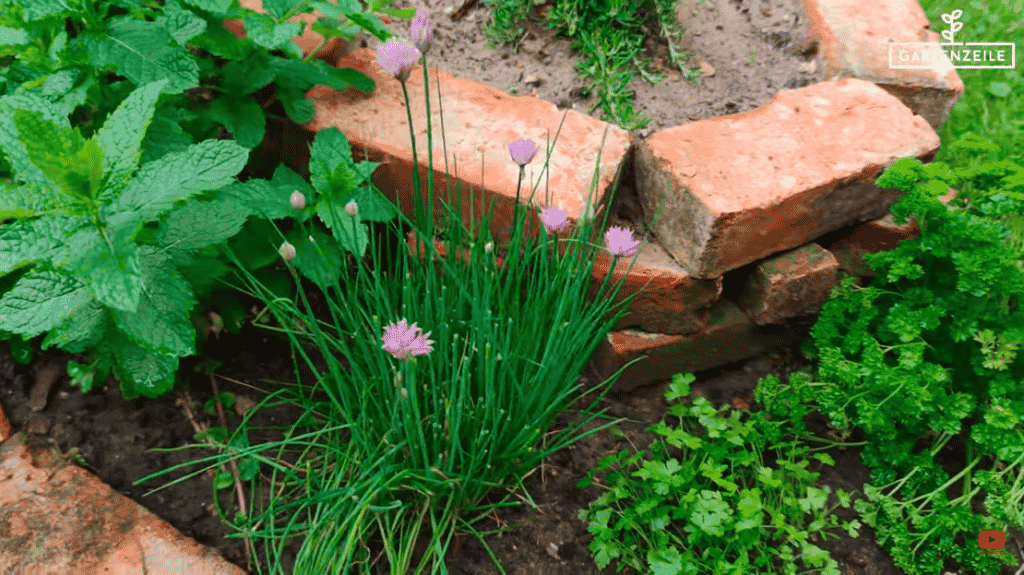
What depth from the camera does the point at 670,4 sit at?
233cm

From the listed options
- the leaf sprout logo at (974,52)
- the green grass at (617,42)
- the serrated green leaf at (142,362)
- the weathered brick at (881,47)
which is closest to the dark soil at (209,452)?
the serrated green leaf at (142,362)

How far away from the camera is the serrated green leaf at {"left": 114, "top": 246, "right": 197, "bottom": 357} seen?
1.33 m

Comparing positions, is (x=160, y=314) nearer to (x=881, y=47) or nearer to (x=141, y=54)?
(x=141, y=54)

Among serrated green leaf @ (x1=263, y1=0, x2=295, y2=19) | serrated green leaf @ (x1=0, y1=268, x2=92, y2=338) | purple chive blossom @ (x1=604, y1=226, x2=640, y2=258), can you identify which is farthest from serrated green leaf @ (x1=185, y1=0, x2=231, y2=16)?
purple chive blossom @ (x1=604, y1=226, x2=640, y2=258)

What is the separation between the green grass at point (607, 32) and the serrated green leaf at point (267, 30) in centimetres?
89

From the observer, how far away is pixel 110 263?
118 centimetres

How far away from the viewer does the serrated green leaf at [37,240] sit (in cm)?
121

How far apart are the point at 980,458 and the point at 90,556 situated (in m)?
2.03

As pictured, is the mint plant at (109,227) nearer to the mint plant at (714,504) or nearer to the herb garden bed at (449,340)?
the herb garden bed at (449,340)

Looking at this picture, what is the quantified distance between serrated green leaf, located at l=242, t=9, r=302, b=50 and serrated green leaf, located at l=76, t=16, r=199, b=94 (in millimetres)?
148

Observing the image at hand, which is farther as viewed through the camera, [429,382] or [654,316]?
[654,316]

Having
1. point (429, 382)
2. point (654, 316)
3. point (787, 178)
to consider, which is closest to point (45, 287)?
point (429, 382)

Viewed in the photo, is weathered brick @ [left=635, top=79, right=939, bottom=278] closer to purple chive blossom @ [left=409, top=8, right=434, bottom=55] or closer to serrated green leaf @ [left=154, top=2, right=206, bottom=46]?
purple chive blossom @ [left=409, top=8, right=434, bottom=55]

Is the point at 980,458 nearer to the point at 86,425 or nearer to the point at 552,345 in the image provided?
the point at 552,345
